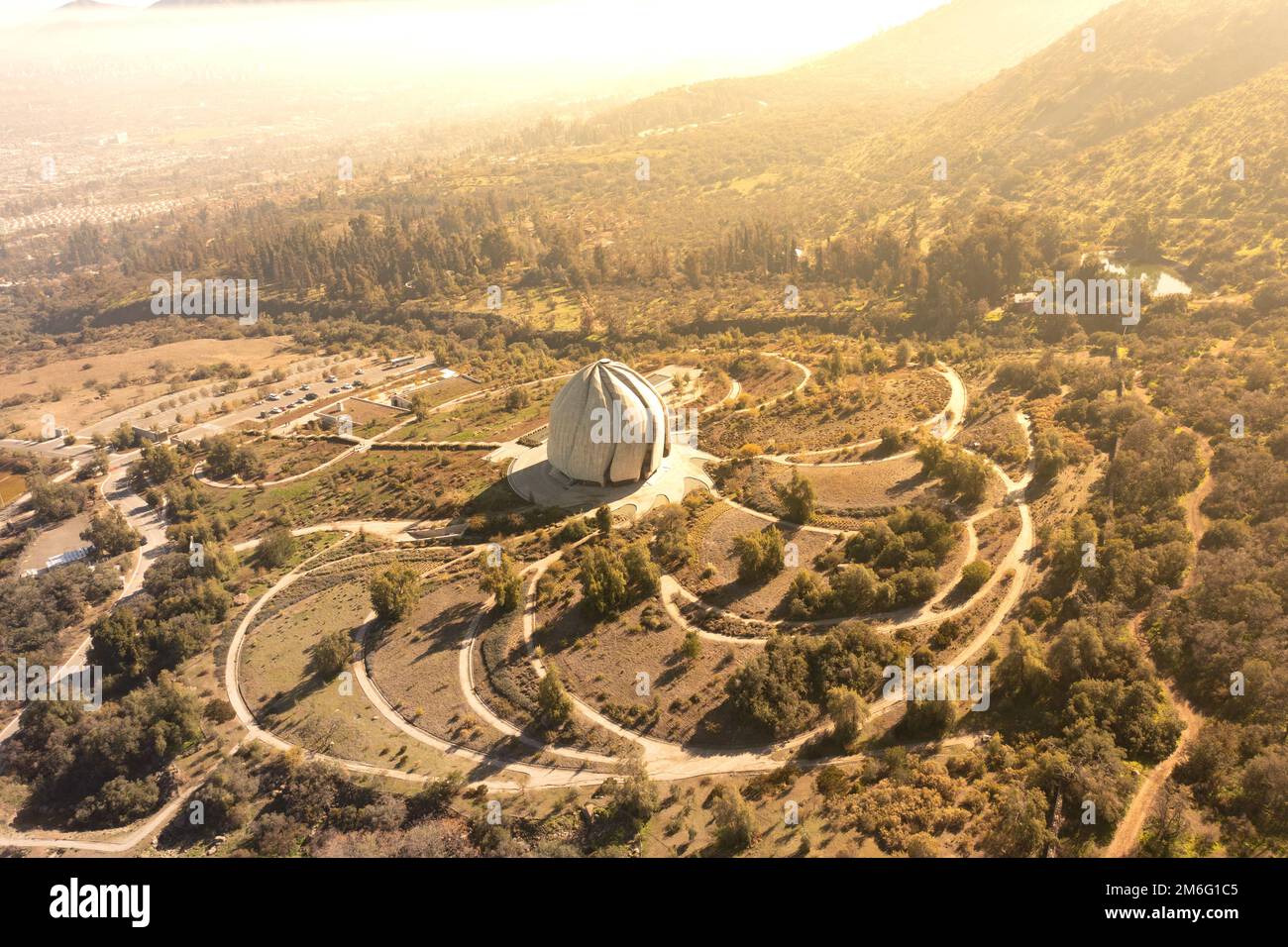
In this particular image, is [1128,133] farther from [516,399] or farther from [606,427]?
[606,427]

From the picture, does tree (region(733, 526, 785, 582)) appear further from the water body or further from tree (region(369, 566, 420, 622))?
the water body

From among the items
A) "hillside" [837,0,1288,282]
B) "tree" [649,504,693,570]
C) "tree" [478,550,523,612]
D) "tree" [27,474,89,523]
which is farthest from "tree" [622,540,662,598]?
"hillside" [837,0,1288,282]

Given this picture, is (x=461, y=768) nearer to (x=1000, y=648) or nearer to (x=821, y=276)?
(x=1000, y=648)

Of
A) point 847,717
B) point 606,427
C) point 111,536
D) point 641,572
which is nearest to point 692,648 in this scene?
point 641,572

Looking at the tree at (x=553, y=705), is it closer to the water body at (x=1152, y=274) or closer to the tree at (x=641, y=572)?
the tree at (x=641, y=572)

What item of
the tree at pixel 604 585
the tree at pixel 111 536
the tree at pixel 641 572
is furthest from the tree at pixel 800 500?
the tree at pixel 111 536

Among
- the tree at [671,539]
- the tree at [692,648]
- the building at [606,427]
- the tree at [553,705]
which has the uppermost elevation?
the building at [606,427]
